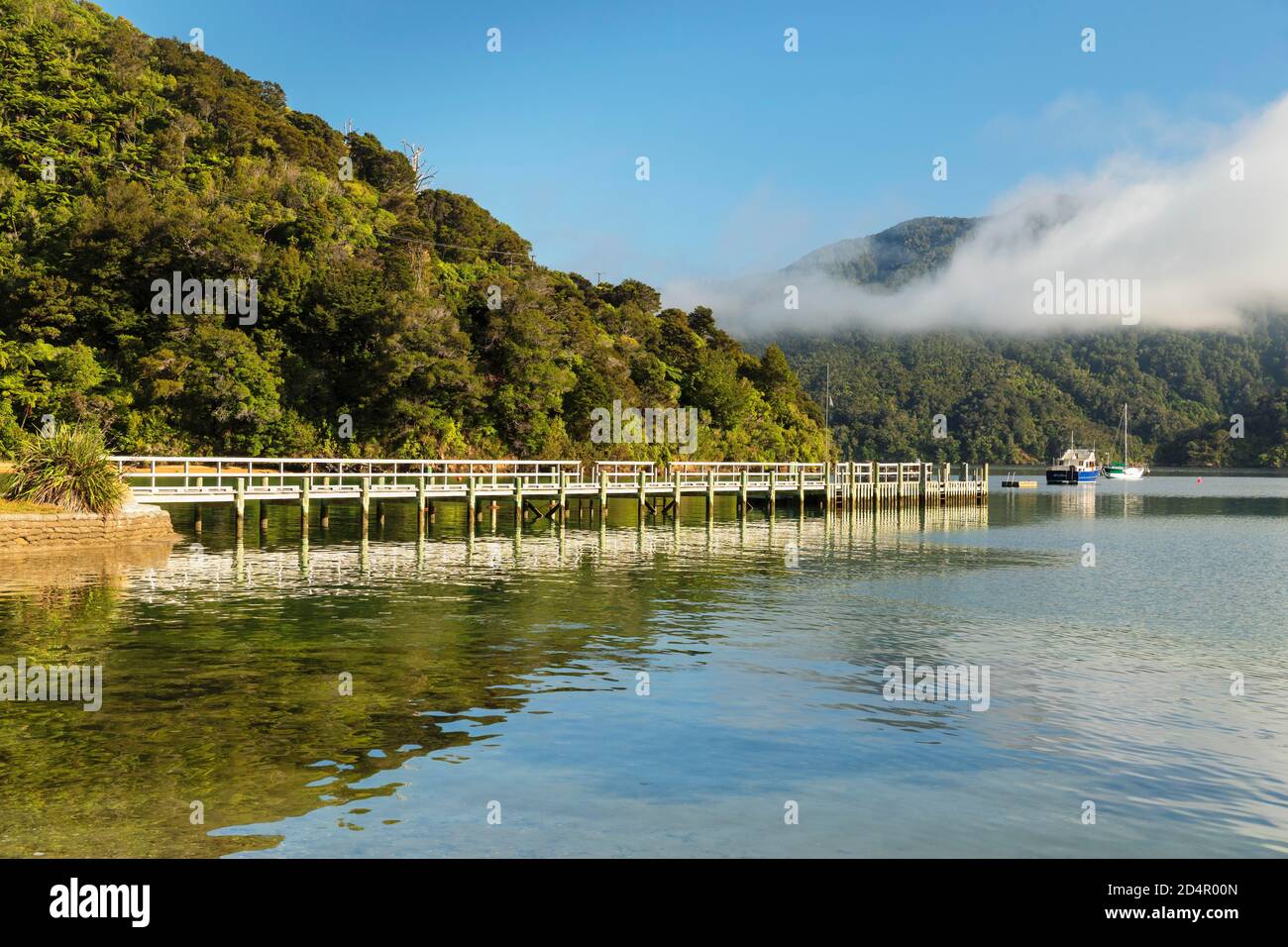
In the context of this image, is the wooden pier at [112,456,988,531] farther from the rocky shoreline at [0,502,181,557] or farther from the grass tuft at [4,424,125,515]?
the rocky shoreline at [0,502,181,557]

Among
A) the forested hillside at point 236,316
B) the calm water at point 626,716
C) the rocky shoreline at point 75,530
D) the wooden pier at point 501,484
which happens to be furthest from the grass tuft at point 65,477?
the forested hillside at point 236,316

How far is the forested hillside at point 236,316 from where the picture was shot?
199ft

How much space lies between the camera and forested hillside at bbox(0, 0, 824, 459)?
60.5 metres

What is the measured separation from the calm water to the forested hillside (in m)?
30.8

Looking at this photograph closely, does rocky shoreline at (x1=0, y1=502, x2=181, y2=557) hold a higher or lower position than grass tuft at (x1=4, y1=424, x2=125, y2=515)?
lower

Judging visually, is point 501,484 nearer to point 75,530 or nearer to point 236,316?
point 236,316

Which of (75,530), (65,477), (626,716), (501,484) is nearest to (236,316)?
(501,484)

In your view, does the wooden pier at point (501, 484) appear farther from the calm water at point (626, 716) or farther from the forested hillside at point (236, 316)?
the calm water at point (626, 716)

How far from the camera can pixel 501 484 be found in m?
54.6

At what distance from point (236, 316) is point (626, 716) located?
58.3 meters

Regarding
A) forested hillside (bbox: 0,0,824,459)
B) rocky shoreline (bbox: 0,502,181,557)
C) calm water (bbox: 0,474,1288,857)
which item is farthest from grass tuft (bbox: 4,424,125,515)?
forested hillside (bbox: 0,0,824,459)

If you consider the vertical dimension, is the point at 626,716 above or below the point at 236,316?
below

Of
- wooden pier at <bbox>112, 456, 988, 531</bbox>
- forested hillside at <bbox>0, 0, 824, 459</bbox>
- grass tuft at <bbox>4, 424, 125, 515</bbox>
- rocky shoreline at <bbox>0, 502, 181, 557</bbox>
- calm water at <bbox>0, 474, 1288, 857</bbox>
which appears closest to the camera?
calm water at <bbox>0, 474, 1288, 857</bbox>
